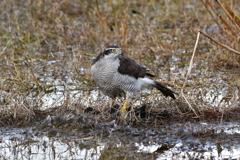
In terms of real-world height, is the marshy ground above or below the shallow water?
above

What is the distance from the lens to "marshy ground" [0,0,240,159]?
16.5ft

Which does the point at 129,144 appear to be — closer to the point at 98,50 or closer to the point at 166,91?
the point at 166,91

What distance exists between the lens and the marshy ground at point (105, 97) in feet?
16.5

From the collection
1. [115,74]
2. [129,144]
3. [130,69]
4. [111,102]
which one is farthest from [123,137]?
[130,69]

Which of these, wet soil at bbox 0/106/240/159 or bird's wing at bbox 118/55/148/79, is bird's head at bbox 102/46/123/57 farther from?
wet soil at bbox 0/106/240/159

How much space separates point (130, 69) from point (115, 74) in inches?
11.1

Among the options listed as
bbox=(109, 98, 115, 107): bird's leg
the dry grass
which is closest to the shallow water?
the dry grass

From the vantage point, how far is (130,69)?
19.7ft

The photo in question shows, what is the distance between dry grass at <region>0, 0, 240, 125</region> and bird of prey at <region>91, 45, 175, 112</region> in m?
0.24

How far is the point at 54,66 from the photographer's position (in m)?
8.13

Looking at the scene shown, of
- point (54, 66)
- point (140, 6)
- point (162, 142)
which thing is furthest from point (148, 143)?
point (140, 6)

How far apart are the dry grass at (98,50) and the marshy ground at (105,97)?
20 millimetres

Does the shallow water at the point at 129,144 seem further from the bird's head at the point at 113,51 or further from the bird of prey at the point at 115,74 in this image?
the bird's head at the point at 113,51

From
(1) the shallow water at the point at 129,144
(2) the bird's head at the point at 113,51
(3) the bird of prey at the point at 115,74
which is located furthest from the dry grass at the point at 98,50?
(2) the bird's head at the point at 113,51
